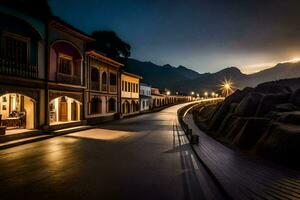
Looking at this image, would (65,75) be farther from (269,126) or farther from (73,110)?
(269,126)

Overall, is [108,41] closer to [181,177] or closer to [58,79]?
[58,79]

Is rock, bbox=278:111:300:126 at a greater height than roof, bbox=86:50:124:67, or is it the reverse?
roof, bbox=86:50:124:67

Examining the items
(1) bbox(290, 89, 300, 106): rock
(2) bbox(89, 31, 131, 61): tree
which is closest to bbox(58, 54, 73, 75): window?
(1) bbox(290, 89, 300, 106): rock

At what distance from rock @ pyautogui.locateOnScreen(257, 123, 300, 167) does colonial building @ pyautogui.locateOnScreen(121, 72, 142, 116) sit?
2569 cm

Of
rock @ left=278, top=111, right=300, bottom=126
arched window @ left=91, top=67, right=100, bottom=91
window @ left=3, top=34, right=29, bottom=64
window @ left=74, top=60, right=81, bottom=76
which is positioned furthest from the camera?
arched window @ left=91, top=67, right=100, bottom=91

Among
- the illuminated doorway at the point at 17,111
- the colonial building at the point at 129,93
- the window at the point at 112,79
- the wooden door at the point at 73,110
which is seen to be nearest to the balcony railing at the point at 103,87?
the window at the point at 112,79

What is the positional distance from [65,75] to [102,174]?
524 inches

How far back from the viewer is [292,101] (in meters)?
14.7

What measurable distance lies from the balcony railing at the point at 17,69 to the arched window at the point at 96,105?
941 cm

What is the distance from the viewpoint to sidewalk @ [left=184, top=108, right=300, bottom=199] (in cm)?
553

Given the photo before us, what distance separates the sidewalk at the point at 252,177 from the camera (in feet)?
18.1

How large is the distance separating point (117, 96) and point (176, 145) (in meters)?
19.4

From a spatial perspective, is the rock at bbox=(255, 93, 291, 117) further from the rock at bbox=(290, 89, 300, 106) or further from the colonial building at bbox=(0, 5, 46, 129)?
the colonial building at bbox=(0, 5, 46, 129)

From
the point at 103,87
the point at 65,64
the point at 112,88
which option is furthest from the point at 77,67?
the point at 112,88
